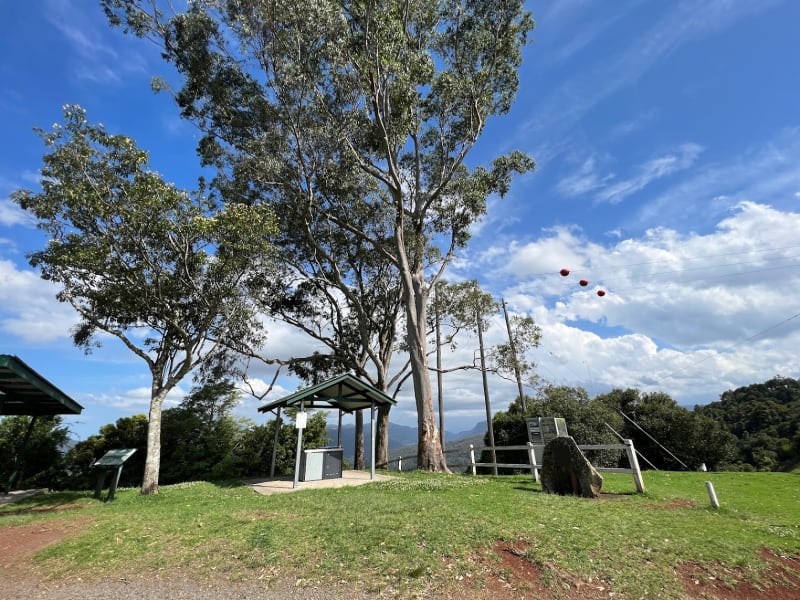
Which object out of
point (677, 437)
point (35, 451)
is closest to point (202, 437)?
point (35, 451)

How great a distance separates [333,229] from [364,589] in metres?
16.8

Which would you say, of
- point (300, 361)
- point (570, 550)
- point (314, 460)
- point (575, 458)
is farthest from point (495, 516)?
point (300, 361)

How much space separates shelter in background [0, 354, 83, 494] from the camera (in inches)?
371

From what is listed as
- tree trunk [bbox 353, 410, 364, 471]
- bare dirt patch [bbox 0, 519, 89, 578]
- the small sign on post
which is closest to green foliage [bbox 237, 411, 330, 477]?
tree trunk [bbox 353, 410, 364, 471]

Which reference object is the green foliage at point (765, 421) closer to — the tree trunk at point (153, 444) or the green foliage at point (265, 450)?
the green foliage at point (265, 450)

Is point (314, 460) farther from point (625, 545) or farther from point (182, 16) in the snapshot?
point (182, 16)

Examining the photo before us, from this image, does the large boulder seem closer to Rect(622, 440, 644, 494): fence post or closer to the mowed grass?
the mowed grass

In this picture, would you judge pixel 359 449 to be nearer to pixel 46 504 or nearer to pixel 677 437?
pixel 46 504

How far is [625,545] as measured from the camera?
5.67 metres

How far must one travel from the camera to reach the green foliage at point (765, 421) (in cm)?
3095

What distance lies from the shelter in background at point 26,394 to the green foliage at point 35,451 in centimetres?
154

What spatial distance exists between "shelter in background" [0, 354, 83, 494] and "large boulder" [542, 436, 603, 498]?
12.7m

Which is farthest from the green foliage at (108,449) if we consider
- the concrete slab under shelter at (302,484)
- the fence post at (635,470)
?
the fence post at (635,470)

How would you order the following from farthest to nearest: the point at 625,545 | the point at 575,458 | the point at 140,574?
the point at 575,458 < the point at 625,545 < the point at 140,574
